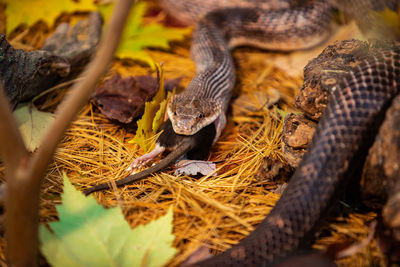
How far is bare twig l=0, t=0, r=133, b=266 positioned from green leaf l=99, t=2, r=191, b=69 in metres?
2.60

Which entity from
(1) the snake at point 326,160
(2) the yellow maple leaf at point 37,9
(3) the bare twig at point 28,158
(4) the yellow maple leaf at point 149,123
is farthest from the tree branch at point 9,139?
(2) the yellow maple leaf at point 37,9

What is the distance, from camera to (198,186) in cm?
284

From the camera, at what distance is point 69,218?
2.12 meters

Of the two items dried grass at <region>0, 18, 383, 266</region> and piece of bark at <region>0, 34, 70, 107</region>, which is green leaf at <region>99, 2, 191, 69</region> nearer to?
piece of bark at <region>0, 34, 70, 107</region>

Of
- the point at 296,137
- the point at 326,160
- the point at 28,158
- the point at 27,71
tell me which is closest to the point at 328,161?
the point at 326,160

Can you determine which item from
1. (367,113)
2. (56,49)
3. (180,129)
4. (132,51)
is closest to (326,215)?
(367,113)

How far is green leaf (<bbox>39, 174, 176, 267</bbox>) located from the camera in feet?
6.56

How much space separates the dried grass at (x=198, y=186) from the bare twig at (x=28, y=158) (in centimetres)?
47

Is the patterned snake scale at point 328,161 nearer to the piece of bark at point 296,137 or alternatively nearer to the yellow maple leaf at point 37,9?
the piece of bark at point 296,137

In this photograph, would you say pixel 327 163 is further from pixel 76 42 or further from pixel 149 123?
pixel 76 42

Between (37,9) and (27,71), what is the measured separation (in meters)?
1.67

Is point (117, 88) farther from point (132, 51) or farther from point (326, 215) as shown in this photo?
point (326, 215)

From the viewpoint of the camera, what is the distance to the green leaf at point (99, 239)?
1998mm

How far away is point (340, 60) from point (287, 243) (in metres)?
1.57
